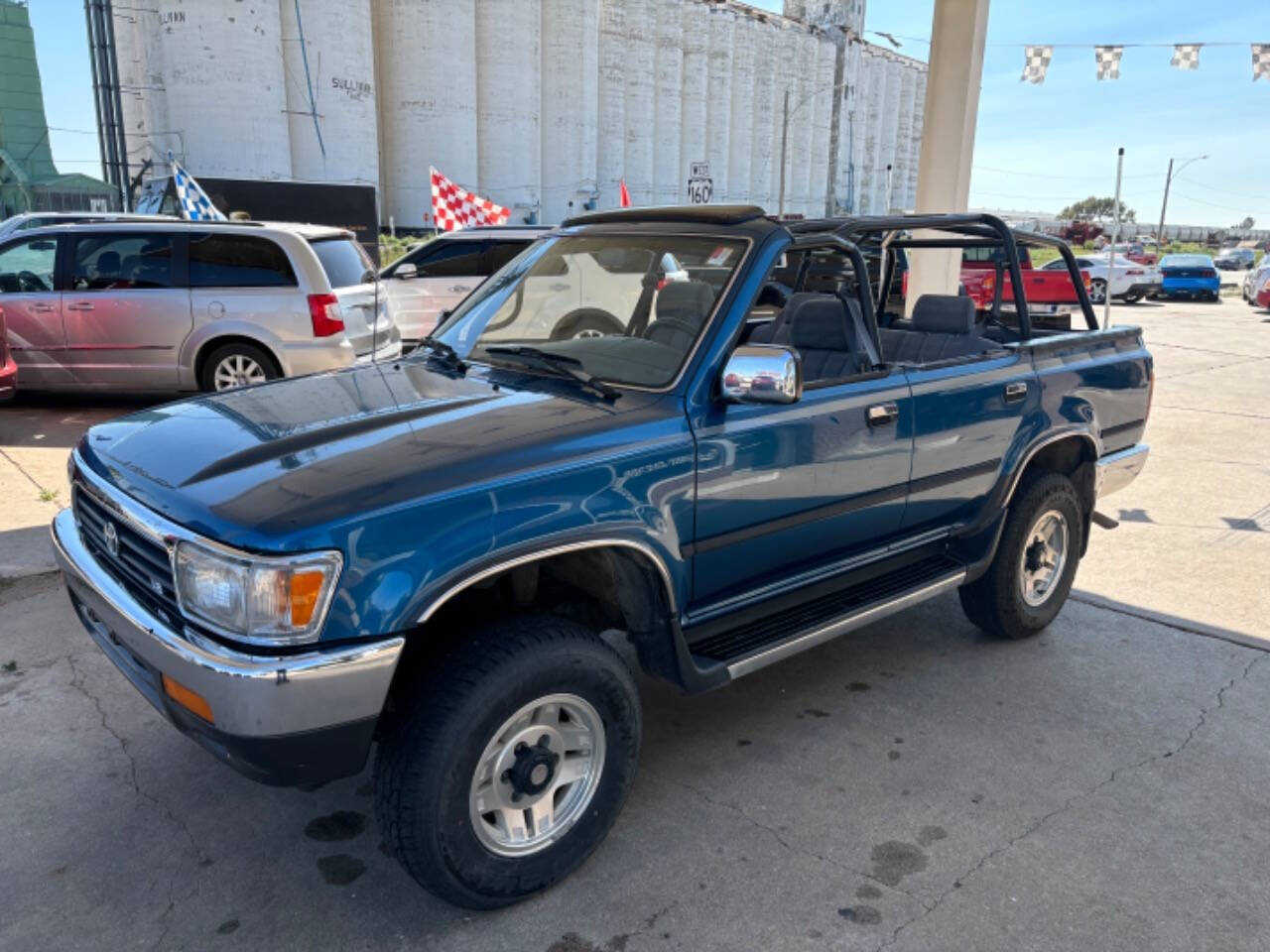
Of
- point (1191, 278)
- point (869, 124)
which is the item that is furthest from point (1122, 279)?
point (869, 124)

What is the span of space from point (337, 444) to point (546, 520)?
64 centimetres

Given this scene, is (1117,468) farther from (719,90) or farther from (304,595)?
(719,90)

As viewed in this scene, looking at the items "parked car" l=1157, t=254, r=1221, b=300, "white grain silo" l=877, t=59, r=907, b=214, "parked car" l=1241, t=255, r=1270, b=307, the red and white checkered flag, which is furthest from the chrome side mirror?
"white grain silo" l=877, t=59, r=907, b=214

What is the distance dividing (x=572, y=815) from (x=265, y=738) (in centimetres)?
96

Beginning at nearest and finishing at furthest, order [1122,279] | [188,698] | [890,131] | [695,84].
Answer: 1. [188,698]
2. [1122,279]
3. [695,84]
4. [890,131]

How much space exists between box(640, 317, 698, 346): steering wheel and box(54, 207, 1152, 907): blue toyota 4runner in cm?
1

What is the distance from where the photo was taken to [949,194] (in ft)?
30.6

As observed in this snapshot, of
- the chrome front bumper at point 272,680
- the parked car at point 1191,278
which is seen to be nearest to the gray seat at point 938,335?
the chrome front bumper at point 272,680

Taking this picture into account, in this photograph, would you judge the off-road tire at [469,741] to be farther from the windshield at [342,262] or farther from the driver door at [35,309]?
the driver door at [35,309]

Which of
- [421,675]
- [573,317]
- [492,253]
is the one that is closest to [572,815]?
[421,675]

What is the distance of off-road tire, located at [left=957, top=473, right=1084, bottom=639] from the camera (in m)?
4.33

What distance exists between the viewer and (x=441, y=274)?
39.2 ft

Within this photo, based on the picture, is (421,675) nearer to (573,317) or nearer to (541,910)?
(541,910)

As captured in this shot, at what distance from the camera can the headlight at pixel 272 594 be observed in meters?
2.22
